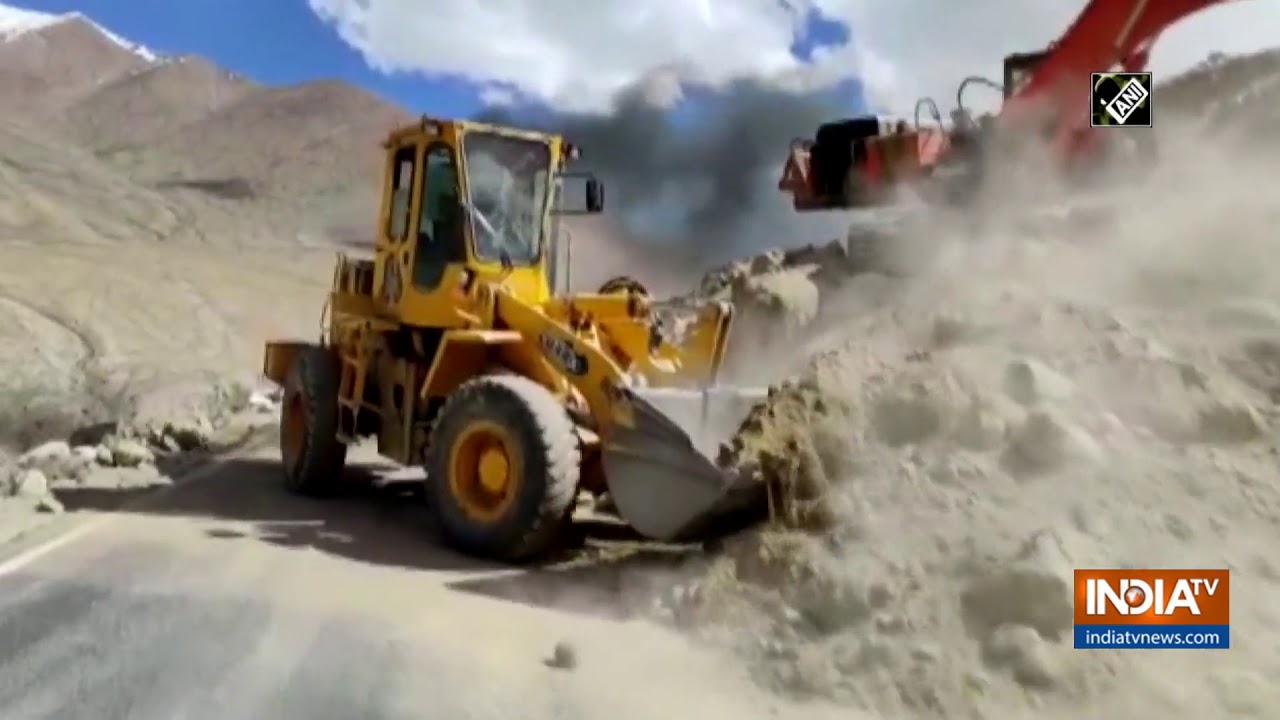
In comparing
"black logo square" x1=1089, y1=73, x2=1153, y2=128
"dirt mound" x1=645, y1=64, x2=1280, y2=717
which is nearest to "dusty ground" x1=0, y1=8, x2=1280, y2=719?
"dirt mound" x1=645, y1=64, x2=1280, y2=717

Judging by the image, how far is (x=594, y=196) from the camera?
35.3 ft

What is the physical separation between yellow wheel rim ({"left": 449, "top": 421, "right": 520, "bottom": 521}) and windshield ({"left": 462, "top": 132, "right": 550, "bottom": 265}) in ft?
5.48

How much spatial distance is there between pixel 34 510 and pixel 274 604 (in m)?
4.12

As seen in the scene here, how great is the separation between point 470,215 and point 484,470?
6.99ft

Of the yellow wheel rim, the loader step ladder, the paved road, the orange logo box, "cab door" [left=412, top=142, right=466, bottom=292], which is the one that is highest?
"cab door" [left=412, top=142, right=466, bottom=292]

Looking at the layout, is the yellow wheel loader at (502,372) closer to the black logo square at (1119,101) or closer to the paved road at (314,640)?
the paved road at (314,640)

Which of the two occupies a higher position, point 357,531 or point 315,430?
point 315,430

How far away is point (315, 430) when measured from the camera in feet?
38.7

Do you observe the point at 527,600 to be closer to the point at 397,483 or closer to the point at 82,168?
the point at 397,483

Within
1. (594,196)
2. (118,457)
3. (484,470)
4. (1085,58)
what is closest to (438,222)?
(594,196)

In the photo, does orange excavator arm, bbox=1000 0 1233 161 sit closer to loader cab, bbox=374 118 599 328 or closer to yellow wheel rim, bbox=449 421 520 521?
loader cab, bbox=374 118 599 328

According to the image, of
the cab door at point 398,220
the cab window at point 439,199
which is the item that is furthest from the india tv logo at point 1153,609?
the cab door at point 398,220

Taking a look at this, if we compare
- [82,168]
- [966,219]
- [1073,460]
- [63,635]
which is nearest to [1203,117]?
[966,219]

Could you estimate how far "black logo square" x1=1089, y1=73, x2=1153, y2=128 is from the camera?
495 inches
